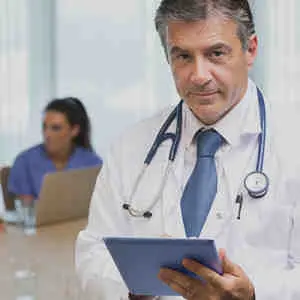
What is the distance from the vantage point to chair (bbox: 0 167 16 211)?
4012 mm

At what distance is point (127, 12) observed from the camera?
16.4 feet

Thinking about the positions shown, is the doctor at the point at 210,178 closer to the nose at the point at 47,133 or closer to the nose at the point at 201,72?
the nose at the point at 201,72

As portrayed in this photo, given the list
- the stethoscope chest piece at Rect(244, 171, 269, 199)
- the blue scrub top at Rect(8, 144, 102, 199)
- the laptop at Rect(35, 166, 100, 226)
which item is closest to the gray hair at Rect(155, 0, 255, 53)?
the stethoscope chest piece at Rect(244, 171, 269, 199)

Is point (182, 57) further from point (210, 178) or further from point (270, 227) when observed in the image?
point (270, 227)

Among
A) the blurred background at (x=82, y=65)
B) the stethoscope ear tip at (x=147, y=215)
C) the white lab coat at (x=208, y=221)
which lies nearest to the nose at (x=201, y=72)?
the white lab coat at (x=208, y=221)

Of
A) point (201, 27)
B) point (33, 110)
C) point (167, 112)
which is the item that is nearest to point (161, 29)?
point (201, 27)

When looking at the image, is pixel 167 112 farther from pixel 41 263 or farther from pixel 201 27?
pixel 41 263

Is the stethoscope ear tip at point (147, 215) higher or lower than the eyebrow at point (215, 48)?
lower

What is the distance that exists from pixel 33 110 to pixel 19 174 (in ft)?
Answer: 4.40

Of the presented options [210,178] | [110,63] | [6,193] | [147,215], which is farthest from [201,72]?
[110,63]

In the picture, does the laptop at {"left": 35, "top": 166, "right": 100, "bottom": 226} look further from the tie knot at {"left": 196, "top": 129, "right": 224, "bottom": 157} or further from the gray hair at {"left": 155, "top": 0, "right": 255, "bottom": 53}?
the gray hair at {"left": 155, "top": 0, "right": 255, "bottom": 53}

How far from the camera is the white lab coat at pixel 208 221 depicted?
1.68 metres

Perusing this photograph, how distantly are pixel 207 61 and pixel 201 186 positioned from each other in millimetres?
292

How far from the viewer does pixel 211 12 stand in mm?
1663
